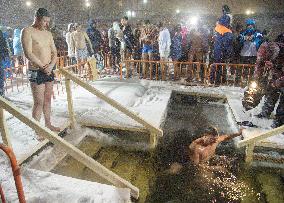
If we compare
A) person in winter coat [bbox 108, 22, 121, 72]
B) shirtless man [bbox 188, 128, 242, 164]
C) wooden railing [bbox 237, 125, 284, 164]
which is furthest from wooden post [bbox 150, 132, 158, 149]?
person in winter coat [bbox 108, 22, 121, 72]

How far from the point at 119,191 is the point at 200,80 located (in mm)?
8341

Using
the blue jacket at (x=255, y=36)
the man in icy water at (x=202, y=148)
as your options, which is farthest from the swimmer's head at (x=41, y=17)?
the blue jacket at (x=255, y=36)

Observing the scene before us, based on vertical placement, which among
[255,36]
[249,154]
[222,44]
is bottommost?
[249,154]

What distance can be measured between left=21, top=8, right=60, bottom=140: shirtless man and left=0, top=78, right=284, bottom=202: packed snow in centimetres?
92

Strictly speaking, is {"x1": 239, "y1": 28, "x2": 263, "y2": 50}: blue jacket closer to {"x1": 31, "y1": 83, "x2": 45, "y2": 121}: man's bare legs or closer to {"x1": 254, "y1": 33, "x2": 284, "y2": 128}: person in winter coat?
{"x1": 254, "y1": 33, "x2": 284, "y2": 128}: person in winter coat

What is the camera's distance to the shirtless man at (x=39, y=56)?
4.72m

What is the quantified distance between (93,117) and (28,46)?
241 cm

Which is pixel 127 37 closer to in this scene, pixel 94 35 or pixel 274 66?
pixel 94 35

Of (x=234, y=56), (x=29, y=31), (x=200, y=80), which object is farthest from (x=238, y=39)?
(x=29, y=31)

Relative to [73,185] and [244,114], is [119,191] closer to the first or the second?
[73,185]

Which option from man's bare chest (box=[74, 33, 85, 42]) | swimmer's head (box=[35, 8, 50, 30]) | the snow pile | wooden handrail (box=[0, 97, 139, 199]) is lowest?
the snow pile

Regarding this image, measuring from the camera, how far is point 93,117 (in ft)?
21.4

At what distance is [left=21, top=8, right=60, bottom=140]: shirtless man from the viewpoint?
4.72m

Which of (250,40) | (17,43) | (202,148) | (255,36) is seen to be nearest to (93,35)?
(17,43)
